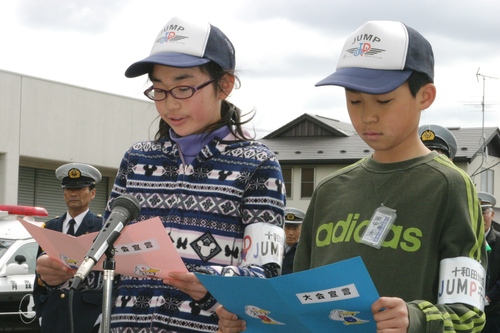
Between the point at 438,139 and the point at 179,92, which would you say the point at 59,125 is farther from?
the point at 179,92

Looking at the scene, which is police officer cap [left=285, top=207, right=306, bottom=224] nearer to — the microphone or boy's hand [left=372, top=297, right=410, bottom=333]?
the microphone

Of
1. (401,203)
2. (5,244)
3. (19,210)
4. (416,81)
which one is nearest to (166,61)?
(416,81)

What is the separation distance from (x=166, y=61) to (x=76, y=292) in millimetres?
4249

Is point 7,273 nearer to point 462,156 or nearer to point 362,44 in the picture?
point 362,44

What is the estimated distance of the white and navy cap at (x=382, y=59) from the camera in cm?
317

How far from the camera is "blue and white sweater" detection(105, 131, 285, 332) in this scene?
Answer: 3.58 meters

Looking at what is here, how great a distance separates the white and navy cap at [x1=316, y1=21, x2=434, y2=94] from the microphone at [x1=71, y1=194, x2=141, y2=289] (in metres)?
0.77

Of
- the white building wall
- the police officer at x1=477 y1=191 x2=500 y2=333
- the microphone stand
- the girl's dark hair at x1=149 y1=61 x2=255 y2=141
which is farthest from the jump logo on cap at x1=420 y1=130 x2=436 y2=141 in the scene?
the white building wall

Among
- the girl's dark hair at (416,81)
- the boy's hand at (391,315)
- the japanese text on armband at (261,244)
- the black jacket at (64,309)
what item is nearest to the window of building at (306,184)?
the black jacket at (64,309)

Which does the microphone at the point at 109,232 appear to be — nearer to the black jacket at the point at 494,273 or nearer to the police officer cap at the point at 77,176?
the police officer cap at the point at 77,176

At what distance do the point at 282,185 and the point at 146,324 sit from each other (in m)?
0.71

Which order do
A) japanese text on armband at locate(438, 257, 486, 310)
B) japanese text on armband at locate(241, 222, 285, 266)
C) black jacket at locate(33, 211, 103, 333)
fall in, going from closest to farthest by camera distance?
1. japanese text on armband at locate(438, 257, 486, 310)
2. japanese text on armband at locate(241, 222, 285, 266)
3. black jacket at locate(33, 211, 103, 333)

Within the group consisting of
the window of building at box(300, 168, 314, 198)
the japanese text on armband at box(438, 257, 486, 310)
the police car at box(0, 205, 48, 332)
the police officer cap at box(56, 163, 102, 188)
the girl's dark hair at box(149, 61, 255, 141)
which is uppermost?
the girl's dark hair at box(149, 61, 255, 141)

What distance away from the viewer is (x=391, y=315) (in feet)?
9.05
